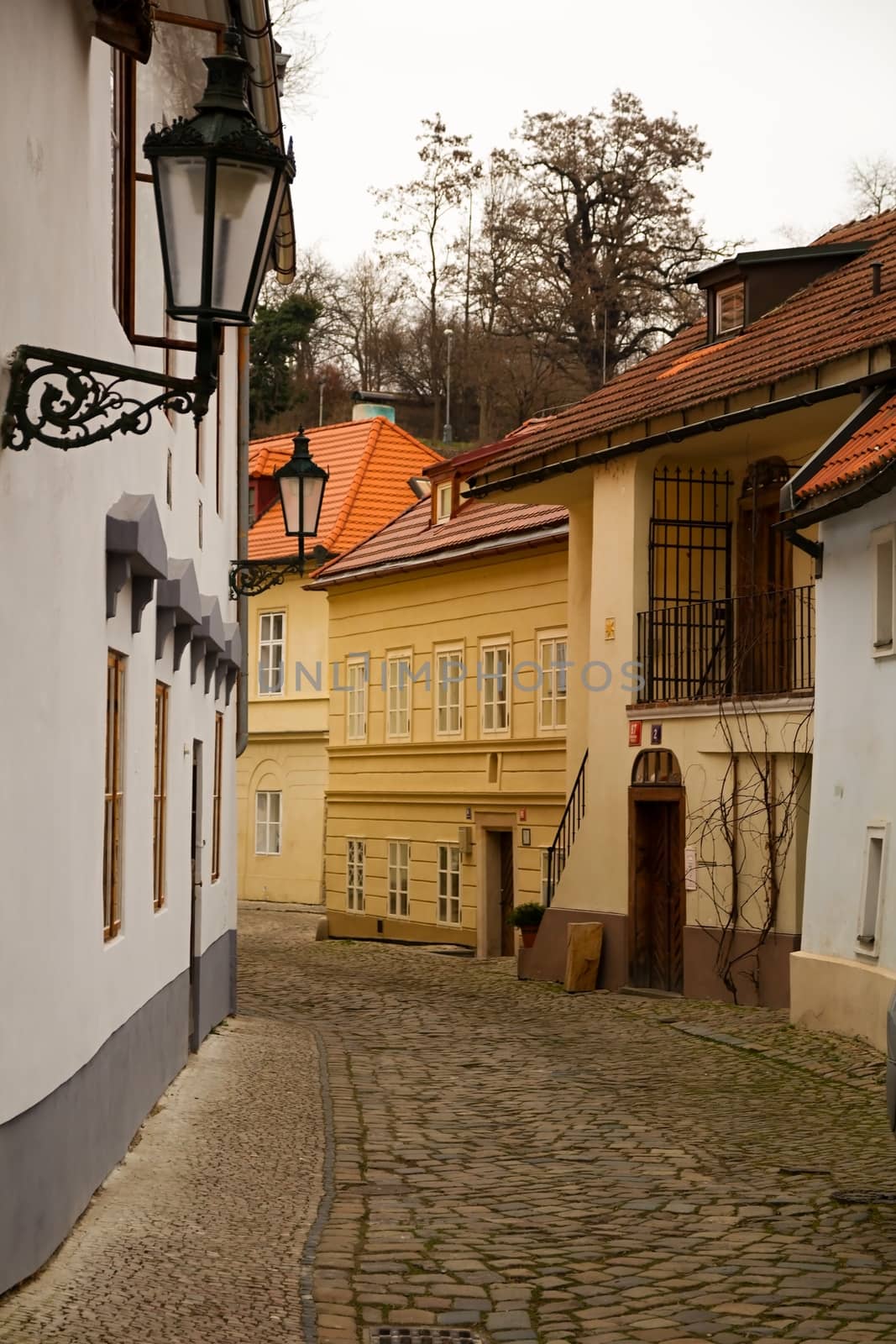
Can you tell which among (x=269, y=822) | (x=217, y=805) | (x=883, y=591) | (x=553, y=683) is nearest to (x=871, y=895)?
(x=883, y=591)

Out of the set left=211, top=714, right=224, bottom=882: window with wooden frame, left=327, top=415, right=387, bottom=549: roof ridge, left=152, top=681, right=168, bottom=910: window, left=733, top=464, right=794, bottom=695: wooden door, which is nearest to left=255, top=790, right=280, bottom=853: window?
left=327, top=415, right=387, bottom=549: roof ridge

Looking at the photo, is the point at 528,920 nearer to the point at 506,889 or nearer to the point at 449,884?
the point at 506,889

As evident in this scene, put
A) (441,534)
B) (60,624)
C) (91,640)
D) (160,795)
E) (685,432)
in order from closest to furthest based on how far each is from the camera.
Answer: (60,624) < (91,640) < (160,795) < (685,432) < (441,534)

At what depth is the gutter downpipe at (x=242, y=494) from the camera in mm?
17438

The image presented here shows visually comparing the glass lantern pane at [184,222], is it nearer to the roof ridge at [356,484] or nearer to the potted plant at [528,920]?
the potted plant at [528,920]

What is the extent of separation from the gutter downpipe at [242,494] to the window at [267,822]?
19529 millimetres

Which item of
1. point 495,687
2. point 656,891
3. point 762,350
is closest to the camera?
point 762,350

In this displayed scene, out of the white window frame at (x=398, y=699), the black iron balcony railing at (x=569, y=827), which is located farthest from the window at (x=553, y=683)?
the white window frame at (x=398, y=699)

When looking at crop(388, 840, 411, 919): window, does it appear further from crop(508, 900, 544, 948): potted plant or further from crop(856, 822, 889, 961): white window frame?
crop(856, 822, 889, 961): white window frame

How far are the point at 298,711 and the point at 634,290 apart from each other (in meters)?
16.4

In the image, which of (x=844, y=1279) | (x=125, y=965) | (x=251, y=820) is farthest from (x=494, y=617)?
(x=844, y=1279)

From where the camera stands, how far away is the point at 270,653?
124 ft

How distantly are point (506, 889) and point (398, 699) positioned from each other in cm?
462

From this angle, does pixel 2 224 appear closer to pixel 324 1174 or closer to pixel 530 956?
pixel 324 1174
